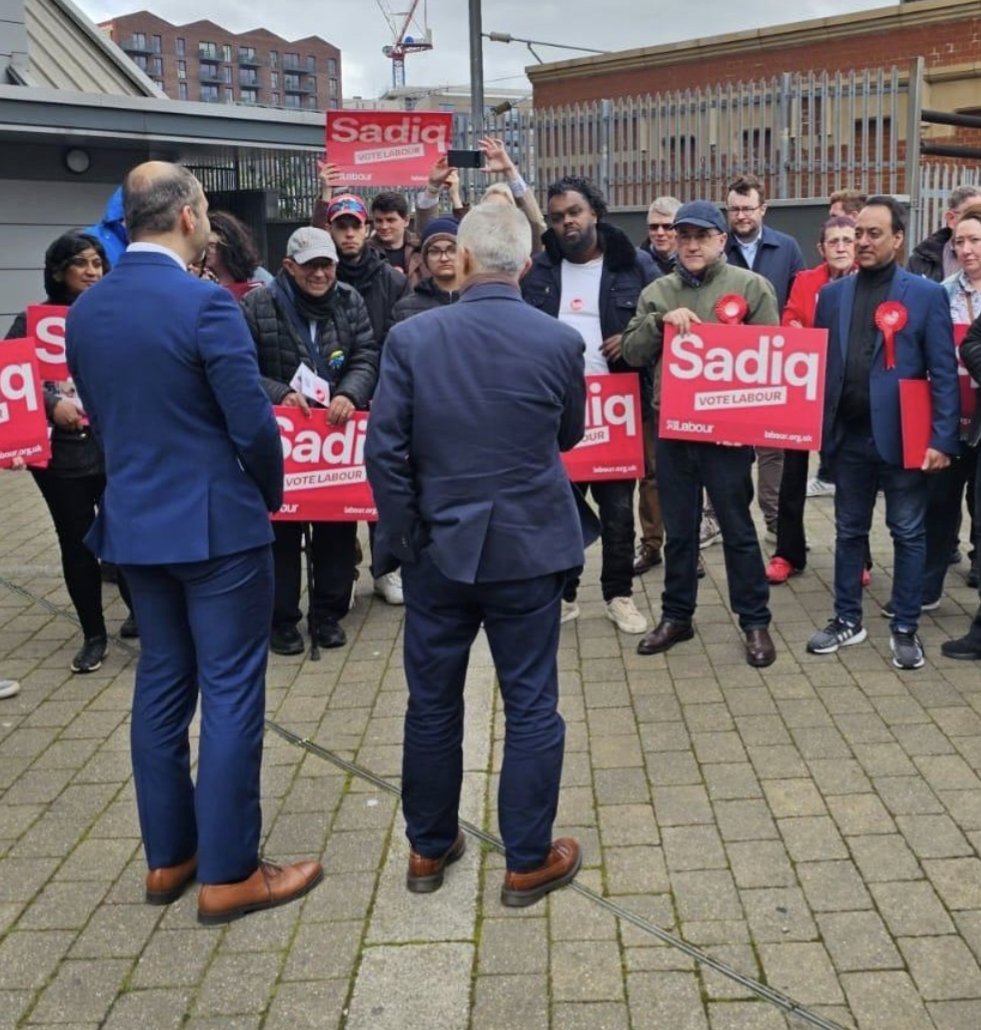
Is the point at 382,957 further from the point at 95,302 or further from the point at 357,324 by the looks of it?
the point at 357,324

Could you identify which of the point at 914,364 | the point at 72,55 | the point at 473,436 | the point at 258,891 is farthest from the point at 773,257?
the point at 72,55

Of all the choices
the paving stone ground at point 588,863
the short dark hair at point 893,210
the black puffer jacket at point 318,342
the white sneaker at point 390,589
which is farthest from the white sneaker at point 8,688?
the short dark hair at point 893,210

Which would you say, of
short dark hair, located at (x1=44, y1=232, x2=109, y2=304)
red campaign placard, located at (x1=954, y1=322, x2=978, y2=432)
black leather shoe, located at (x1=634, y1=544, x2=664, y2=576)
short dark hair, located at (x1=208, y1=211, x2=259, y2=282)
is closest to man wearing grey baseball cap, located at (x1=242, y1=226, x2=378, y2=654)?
short dark hair, located at (x1=208, y1=211, x2=259, y2=282)

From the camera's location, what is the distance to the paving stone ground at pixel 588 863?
10.1ft

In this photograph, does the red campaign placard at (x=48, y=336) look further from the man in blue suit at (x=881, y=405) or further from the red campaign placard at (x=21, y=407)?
the man in blue suit at (x=881, y=405)

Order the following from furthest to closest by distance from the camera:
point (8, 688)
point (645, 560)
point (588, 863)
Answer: point (645, 560), point (8, 688), point (588, 863)

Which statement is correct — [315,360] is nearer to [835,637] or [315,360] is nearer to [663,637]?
[663,637]

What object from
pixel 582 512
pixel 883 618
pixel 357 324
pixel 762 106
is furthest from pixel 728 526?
pixel 762 106

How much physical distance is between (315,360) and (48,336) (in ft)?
4.16

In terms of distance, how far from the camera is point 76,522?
552 cm

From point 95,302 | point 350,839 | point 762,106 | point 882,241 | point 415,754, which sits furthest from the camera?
point 762,106

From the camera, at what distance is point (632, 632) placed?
5945 millimetres

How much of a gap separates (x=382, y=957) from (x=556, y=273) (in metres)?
3.57

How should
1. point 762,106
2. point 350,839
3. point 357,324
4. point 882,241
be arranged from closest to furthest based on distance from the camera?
point 350,839 → point 882,241 → point 357,324 → point 762,106
